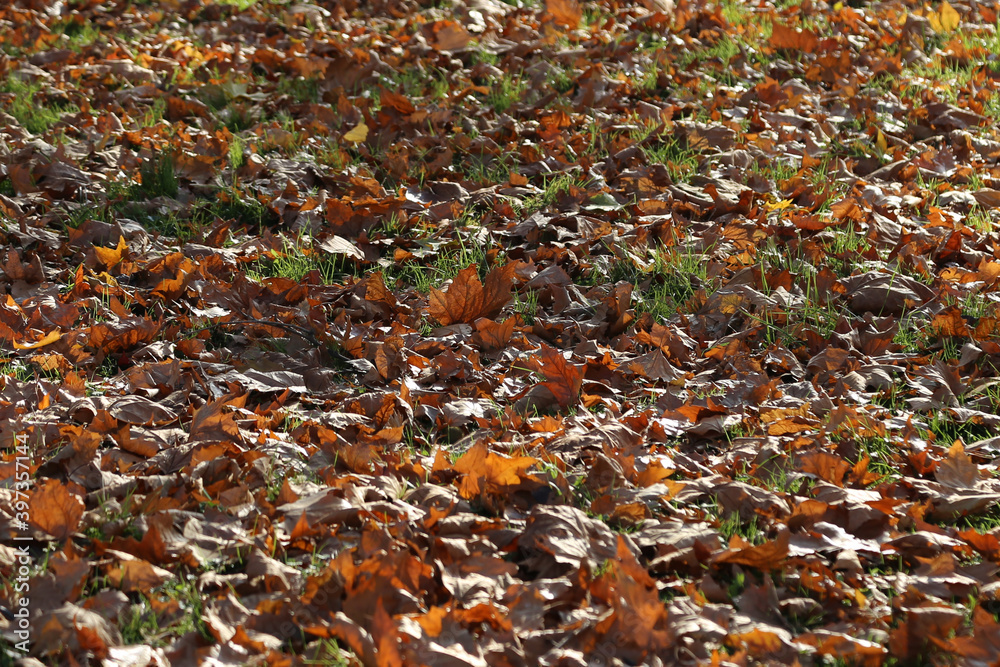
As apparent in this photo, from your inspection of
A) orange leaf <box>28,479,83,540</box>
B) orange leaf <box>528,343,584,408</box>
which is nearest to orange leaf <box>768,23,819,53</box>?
orange leaf <box>528,343,584,408</box>

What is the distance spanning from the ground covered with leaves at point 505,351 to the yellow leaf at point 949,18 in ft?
0.59

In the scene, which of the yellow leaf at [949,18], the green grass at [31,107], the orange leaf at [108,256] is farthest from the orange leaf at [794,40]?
the green grass at [31,107]

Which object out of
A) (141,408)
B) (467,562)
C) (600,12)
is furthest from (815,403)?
(600,12)

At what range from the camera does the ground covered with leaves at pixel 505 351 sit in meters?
2.00

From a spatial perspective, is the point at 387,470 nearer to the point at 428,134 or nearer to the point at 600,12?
the point at 428,134

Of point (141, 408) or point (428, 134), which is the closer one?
point (141, 408)

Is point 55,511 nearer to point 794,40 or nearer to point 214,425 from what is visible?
point 214,425

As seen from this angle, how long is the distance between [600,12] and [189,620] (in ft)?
18.3

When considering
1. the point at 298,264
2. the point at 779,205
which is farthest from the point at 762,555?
the point at 298,264

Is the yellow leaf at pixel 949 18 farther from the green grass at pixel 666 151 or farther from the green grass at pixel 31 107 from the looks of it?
the green grass at pixel 31 107

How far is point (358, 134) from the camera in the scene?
4633 millimetres

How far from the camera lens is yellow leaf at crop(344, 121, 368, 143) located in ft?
15.1

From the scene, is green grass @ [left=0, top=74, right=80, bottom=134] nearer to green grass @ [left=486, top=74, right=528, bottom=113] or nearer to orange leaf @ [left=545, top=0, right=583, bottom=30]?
green grass @ [left=486, top=74, right=528, bottom=113]

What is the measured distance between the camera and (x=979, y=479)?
2.39 m
